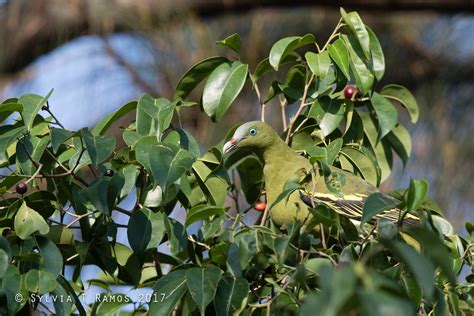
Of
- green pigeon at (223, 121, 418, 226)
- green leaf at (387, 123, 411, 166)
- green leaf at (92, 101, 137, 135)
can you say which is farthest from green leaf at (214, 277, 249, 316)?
green leaf at (387, 123, 411, 166)

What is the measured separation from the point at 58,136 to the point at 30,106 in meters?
0.20

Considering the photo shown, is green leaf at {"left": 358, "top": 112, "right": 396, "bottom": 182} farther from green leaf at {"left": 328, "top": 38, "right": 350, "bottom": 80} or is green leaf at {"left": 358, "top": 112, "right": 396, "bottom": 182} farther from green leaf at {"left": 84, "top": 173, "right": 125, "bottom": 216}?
green leaf at {"left": 84, "top": 173, "right": 125, "bottom": 216}

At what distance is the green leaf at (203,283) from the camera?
222 centimetres

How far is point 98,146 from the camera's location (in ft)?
8.02

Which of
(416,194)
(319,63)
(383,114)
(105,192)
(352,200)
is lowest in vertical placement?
(352,200)

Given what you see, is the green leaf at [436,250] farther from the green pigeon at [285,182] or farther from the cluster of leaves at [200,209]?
the green pigeon at [285,182]

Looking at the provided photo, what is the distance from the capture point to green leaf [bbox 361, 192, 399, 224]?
1.90 metres

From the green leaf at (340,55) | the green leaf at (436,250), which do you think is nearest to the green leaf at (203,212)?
the green leaf at (340,55)

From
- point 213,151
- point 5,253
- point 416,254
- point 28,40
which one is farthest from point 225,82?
point 28,40

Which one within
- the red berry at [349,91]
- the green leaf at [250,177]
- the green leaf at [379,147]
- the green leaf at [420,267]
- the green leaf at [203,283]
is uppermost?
the green leaf at [420,267]

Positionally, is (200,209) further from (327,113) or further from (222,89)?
(327,113)

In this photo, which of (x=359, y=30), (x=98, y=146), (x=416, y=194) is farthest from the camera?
(x=359, y=30)

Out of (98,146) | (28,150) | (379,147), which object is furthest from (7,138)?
(379,147)

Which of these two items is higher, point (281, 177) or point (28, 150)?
point (28, 150)
